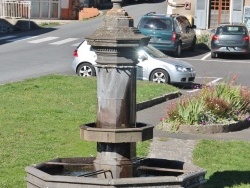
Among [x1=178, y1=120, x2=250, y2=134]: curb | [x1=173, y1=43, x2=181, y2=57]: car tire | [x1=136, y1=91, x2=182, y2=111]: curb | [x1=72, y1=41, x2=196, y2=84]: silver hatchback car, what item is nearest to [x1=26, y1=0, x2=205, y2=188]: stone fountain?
[x1=178, y1=120, x2=250, y2=134]: curb

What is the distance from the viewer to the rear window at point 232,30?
1411 inches

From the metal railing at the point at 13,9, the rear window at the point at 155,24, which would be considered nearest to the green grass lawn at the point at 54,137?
the rear window at the point at 155,24

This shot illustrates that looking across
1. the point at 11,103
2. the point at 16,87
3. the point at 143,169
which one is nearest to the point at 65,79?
the point at 16,87

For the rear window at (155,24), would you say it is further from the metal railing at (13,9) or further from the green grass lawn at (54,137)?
the green grass lawn at (54,137)

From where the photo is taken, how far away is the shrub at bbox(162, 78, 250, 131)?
1602 centimetres

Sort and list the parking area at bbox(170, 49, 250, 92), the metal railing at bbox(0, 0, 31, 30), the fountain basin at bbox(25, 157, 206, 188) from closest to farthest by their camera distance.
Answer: the fountain basin at bbox(25, 157, 206, 188) → the parking area at bbox(170, 49, 250, 92) → the metal railing at bbox(0, 0, 31, 30)

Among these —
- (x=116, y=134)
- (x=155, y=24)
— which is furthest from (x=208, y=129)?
(x=155, y=24)

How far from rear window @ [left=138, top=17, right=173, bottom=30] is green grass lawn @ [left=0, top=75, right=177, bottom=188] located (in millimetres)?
11876

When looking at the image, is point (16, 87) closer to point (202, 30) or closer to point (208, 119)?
point (208, 119)

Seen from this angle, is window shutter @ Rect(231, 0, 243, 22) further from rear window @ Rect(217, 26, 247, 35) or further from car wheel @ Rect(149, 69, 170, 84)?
car wheel @ Rect(149, 69, 170, 84)

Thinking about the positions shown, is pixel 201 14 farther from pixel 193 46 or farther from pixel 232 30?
pixel 232 30

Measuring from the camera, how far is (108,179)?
339 inches

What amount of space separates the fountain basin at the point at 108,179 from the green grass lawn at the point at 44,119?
3.64ft

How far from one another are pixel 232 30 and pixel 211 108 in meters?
20.1
